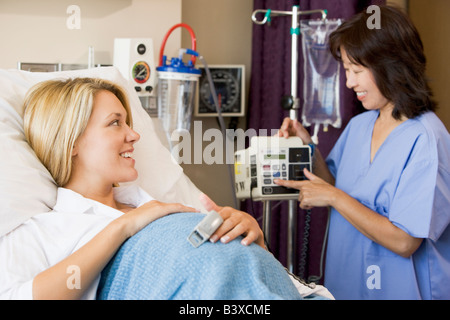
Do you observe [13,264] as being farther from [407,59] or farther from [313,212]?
[313,212]

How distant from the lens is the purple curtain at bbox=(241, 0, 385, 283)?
2.44 meters

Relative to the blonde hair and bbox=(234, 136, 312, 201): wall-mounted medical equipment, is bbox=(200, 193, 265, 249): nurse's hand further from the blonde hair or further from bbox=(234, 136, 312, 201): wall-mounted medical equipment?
bbox=(234, 136, 312, 201): wall-mounted medical equipment

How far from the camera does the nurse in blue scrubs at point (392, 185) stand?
1651 millimetres

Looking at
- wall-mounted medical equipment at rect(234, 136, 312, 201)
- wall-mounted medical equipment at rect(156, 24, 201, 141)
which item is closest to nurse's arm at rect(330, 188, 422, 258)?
wall-mounted medical equipment at rect(234, 136, 312, 201)

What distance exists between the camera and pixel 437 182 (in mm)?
1630

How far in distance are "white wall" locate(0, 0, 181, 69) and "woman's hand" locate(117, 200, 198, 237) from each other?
1.45m

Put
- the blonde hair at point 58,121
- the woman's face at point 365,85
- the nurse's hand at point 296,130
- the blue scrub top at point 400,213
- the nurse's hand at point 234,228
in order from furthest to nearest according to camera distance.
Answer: the nurse's hand at point 296,130, the woman's face at point 365,85, the blue scrub top at point 400,213, the blonde hair at point 58,121, the nurse's hand at point 234,228

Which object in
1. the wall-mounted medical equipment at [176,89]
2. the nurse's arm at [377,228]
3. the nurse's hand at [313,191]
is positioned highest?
the wall-mounted medical equipment at [176,89]

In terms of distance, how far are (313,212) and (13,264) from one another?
1678mm

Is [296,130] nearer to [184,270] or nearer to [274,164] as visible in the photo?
[274,164]

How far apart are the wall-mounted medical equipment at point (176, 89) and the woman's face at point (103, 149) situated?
2.96 ft

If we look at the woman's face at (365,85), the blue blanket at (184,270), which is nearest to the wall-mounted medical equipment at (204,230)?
the blue blanket at (184,270)

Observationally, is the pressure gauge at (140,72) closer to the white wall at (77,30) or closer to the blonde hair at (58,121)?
the white wall at (77,30)
